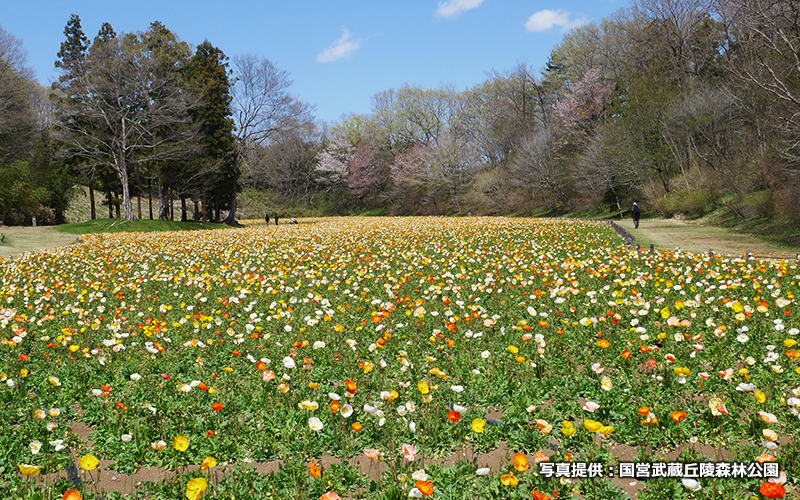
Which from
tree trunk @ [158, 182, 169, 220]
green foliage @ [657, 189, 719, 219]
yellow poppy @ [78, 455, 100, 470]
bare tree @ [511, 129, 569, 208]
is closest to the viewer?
yellow poppy @ [78, 455, 100, 470]

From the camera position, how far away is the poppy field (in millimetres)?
2801

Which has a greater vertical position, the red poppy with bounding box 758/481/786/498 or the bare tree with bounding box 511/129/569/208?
the bare tree with bounding box 511/129/569/208

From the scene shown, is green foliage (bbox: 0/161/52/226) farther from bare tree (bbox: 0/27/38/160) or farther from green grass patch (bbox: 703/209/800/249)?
green grass patch (bbox: 703/209/800/249)

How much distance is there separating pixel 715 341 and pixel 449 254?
7.33m

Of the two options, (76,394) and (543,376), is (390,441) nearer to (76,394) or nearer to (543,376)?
(543,376)

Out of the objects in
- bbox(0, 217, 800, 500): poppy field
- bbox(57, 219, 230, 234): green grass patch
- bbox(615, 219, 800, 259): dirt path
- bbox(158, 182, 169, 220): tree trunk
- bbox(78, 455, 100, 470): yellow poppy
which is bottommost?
bbox(0, 217, 800, 500): poppy field

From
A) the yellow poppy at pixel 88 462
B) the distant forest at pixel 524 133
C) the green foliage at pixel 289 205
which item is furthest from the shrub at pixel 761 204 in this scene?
the green foliage at pixel 289 205

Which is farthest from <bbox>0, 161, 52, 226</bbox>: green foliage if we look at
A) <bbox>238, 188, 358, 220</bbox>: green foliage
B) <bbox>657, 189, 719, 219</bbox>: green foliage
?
<bbox>657, 189, 719, 219</bbox>: green foliage

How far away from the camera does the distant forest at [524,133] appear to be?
80.8 ft

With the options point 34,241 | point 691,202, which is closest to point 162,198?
point 34,241

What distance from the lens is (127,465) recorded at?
3.11 metres

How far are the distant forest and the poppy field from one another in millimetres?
13436

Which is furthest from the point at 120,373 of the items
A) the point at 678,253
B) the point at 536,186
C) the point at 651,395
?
the point at 536,186

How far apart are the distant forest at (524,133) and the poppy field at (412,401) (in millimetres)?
13436
